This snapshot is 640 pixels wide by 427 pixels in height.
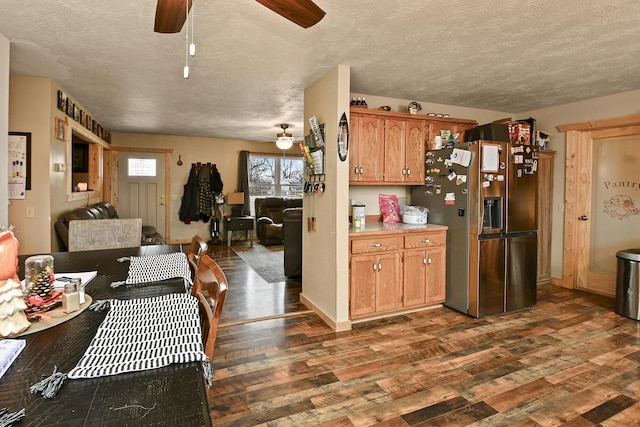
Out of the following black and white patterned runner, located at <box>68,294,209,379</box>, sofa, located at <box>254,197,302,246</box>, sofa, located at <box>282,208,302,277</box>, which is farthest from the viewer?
sofa, located at <box>254,197,302,246</box>

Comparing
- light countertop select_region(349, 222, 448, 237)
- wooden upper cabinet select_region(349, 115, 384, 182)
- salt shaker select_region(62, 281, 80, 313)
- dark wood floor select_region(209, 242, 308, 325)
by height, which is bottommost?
dark wood floor select_region(209, 242, 308, 325)

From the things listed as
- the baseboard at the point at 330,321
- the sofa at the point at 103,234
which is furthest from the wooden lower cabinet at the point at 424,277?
the sofa at the point at 103,234

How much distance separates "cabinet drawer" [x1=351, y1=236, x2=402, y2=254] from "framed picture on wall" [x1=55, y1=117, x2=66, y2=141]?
328 cm

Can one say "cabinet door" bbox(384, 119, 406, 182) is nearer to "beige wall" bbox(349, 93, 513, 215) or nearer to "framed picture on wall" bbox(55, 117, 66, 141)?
"beige wall" bbox(349, 93, 513, 215)

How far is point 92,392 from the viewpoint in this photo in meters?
0.78

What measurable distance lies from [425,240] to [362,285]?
0.84 metres

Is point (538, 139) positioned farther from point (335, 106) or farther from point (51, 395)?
point (51, 395)

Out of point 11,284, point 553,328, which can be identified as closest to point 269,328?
point 11,284

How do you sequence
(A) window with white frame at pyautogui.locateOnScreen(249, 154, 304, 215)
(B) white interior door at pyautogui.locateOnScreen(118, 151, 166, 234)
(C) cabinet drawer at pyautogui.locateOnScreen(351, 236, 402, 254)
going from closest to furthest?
(C) cabinet drawer at pyautogui.locateOnScreen(351, 236, 402, 254) < (B) white interior door at pyautogui.locateOnScreen(118, 151, 166, 234) < (A) window with white frame at pyautogui.locateOnScreen(249, 154, 304, 215)

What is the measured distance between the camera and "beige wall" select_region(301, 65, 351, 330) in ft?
10.1

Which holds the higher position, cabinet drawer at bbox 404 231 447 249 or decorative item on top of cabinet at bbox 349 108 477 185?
decorative item on top of cabinet at bbox 349 108 477 185

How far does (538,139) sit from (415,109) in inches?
76.0

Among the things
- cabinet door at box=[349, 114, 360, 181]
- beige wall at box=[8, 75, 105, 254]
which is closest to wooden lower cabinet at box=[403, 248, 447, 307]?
cabinet door at box=[349, 114, 360, 181]

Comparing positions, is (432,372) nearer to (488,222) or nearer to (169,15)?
(488,222)
